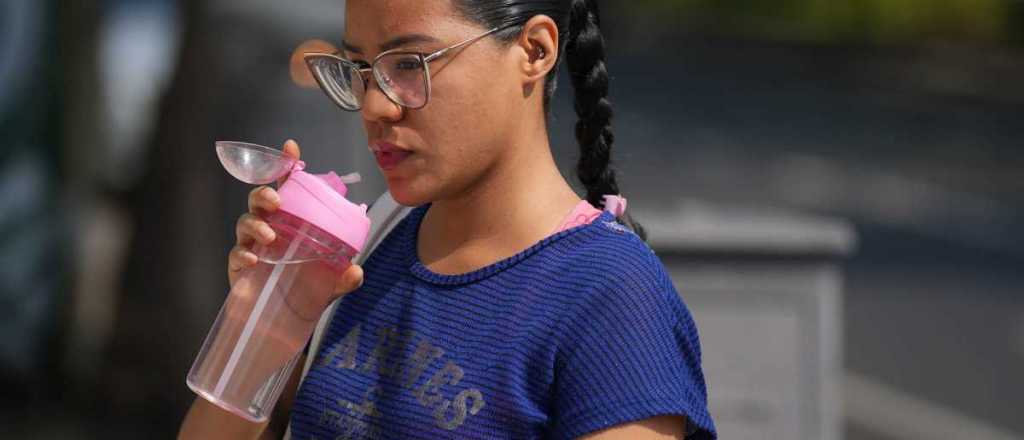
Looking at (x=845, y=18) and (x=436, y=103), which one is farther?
→ (x=845, y=18)

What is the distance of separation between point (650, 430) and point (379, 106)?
55 centimetres

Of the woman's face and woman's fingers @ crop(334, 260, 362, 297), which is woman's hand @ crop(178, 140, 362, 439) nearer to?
woman's fingers @ crop(334, 260, 362, 297)

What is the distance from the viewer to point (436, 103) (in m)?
2.07

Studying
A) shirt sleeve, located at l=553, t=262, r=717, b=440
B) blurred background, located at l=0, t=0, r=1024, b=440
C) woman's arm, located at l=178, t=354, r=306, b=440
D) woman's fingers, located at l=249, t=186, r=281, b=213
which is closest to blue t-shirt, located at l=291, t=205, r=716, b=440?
shirt sleeve, located at l=553, t=262, r=717, b=440

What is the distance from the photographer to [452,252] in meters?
2.24

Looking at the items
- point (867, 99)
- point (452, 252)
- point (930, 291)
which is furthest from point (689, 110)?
point (452, 252)

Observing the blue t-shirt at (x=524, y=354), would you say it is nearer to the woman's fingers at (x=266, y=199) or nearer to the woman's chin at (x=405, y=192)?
the woman's chin at (x=405, y=192)

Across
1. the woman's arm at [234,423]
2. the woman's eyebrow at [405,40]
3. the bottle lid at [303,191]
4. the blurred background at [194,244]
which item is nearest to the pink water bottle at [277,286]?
the bottle lid at [303,191]

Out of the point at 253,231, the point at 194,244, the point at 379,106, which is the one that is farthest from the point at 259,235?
the point at 194,244

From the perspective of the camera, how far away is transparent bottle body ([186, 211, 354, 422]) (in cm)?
217

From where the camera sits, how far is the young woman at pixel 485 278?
2.01m

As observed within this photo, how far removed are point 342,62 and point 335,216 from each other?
216 millimetres

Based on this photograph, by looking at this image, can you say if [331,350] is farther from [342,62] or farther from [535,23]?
[535,23]

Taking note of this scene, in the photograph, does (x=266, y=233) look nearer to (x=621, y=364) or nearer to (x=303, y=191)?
(x=303, y=191)
